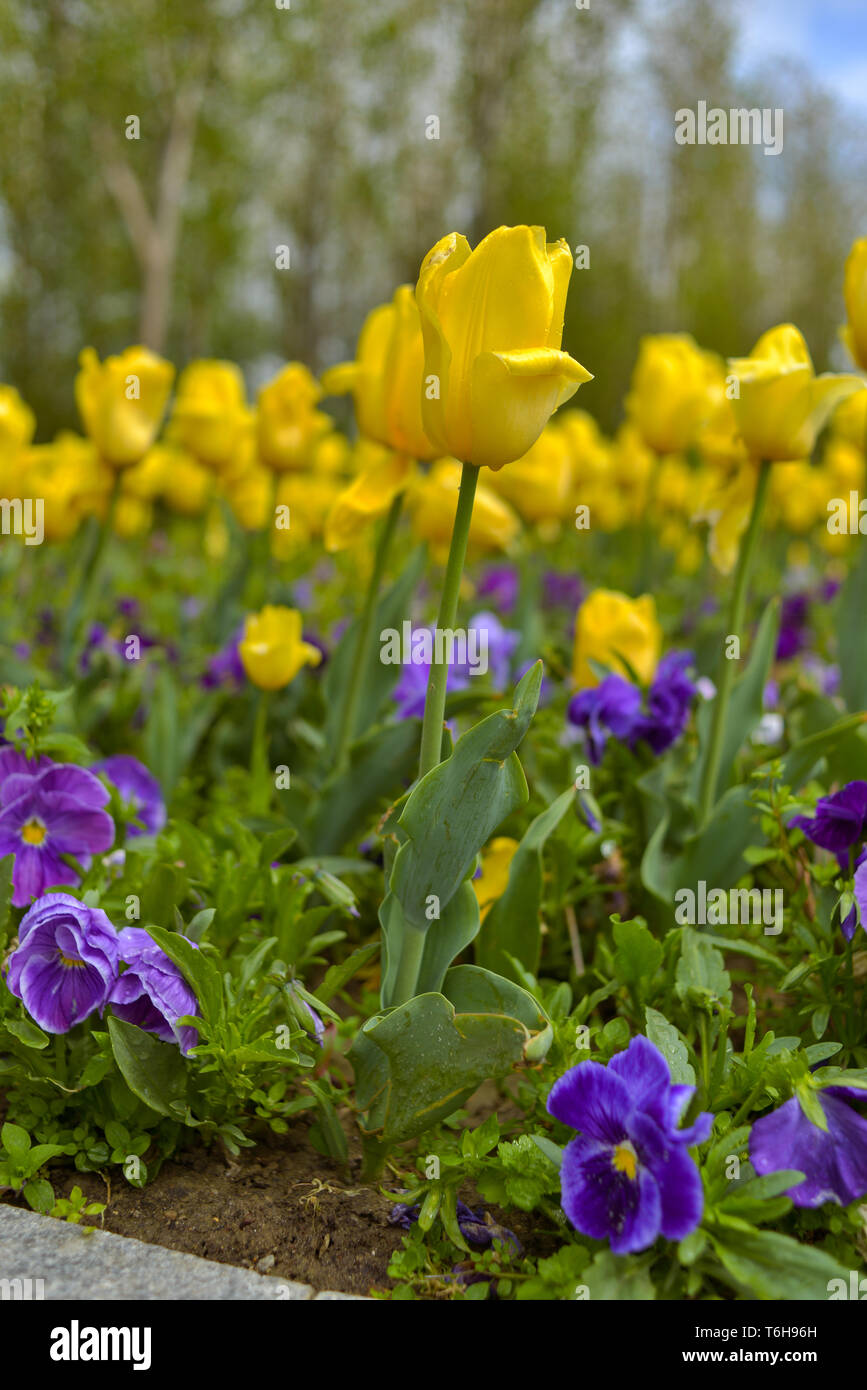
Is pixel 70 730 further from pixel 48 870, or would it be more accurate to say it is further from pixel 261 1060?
pixel 261 1060

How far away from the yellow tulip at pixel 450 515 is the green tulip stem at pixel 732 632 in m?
0.83

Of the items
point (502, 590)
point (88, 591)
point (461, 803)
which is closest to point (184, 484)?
point (502, 590)

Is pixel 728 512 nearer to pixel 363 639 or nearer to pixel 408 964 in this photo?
pixel 363 639

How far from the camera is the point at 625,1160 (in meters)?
1.21

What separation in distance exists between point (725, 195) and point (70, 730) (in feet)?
68.2

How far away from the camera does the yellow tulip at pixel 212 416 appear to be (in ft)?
11.6

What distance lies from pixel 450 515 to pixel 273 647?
3.37 ft

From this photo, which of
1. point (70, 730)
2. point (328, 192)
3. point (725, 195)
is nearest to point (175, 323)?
point (725, 195)

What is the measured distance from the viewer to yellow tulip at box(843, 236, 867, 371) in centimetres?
184

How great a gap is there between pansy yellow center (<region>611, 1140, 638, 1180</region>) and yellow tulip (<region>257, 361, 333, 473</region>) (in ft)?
6.65

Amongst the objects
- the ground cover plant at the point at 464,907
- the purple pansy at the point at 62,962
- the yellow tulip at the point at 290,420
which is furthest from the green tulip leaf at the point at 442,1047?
the yellow tulip at the point at 290,420

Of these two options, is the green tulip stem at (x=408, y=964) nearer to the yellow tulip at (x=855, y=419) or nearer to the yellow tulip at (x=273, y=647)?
the yellow tulip at (x=273, y=647)

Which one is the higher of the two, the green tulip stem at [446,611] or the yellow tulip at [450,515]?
the yellow tulip at [450,515]

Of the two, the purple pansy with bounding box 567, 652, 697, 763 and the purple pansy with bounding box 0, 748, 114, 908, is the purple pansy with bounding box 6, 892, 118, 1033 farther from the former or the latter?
the purple pansy with bounding box 567, 652, 697, 763
